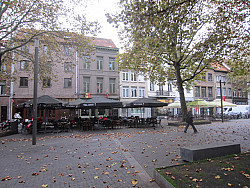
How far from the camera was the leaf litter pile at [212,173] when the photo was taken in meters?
3.49

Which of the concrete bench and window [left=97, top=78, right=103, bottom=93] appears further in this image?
window [left=97, top=78, right=103, bottom=93]

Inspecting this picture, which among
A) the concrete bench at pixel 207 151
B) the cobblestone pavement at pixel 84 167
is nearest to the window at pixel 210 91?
the cobblestone pavement at pixel 84 167

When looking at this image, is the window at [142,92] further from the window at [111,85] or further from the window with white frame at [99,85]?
the window with white frame at [99,85]

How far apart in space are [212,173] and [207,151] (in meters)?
1.28

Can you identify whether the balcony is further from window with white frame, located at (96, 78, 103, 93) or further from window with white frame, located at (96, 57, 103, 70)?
window with white frame, located at (96, 57, 103, 70)

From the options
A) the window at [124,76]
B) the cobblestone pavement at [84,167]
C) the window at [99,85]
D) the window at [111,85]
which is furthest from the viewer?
the window at [124,76]

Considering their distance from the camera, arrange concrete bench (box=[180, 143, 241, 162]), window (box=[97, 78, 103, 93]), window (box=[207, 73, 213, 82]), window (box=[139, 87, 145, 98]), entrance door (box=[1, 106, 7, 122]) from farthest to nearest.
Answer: window (box=[207, 73, 213, 82]) → window (box=[139, 87, 145, 98]) → window (box=[97, 78, 103, 93]) → entrance door (box=[1, 106, 7, 122]) → concrete bench (box=[180, 143, 241, 162])

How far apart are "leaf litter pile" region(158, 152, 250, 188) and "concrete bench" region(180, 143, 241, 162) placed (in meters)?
0.26

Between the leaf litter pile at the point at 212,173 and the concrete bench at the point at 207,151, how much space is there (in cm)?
26

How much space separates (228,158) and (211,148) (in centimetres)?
47

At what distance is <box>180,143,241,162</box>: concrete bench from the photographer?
501cm

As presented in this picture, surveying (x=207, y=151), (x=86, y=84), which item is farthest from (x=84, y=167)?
(x=86, y=84)

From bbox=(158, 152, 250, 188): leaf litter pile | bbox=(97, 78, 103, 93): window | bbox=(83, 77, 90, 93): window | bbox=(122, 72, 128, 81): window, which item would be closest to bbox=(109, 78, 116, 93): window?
bbox=(97, 78, 103, 93): window

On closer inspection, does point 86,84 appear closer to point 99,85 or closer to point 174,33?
point 99,85
